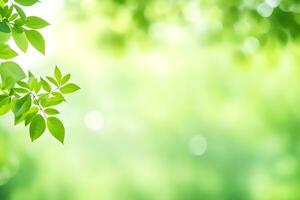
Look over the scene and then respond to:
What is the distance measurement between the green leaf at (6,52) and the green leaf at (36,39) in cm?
6

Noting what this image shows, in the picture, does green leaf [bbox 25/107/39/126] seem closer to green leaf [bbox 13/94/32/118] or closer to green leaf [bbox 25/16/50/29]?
green leaf [bbox 13/94/32/118]

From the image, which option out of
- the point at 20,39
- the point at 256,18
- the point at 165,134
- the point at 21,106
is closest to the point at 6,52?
the point at 20,39

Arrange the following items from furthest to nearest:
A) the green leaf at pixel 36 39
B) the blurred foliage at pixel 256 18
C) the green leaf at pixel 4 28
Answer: the blurred foliage at pixel 256 18, the green leaf at pixel 36 39, the green leaf at pixel 4 28

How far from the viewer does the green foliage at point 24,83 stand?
154cm

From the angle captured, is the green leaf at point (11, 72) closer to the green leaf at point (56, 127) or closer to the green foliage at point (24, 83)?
the green foliage at point (24, 83)

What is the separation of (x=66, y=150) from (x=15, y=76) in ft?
34.5

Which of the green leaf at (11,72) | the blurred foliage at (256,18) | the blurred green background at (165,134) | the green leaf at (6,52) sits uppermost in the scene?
the blurred foliage at (256,18)

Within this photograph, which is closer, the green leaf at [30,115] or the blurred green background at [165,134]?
the green leaf at [30,115]

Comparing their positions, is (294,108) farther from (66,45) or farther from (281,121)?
(66,45)

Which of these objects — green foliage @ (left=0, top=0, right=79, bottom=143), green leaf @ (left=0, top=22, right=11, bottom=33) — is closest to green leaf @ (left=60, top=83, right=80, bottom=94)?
green foliage @ (left=0, top=0, right=79, bottom=143)

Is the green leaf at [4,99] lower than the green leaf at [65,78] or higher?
lower

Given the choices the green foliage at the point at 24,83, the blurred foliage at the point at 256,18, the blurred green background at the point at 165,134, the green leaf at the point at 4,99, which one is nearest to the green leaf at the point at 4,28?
the green foliage at the point at 24,83

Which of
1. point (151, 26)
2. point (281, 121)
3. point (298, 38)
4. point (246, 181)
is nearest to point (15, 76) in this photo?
point (298, 38)

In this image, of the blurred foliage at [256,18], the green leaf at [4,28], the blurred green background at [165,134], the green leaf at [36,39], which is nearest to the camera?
the green leaf at [4,28]
